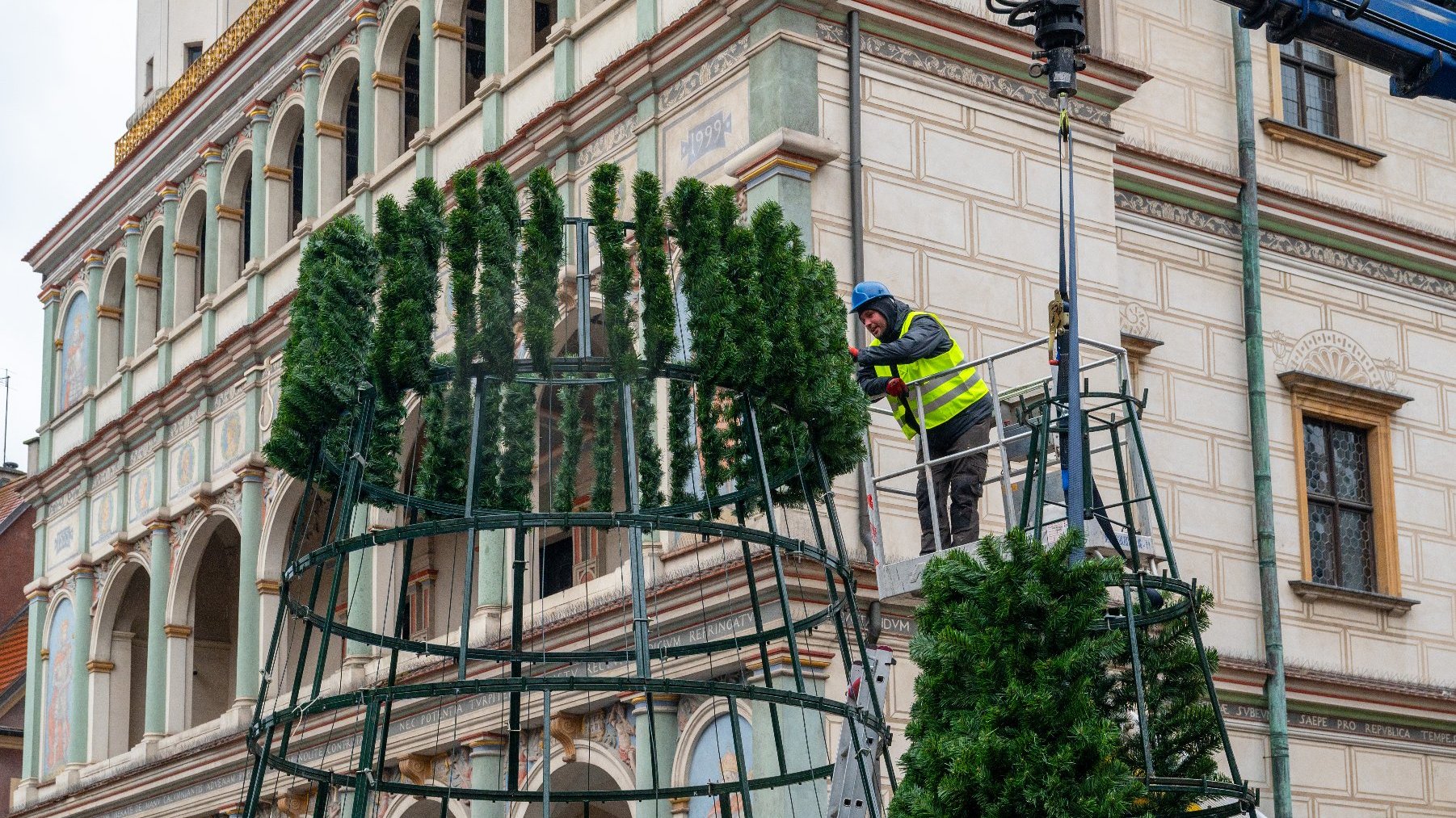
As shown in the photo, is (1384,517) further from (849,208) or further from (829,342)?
(829,342)

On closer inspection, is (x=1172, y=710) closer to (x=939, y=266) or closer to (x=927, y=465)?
(x=927, y=465)

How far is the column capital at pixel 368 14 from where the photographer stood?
25.9m

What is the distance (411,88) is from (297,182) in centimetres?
331

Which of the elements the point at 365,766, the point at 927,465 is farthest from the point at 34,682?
the point at 365,766

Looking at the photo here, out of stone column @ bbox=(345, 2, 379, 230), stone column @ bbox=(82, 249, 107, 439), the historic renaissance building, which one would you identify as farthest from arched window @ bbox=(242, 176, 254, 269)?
stone column @ bbox=(82, 249, 107, 439)

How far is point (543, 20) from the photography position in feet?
80.6

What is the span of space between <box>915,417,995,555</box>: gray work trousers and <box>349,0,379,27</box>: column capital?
43.1ft

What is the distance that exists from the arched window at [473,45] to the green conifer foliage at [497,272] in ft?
55.3

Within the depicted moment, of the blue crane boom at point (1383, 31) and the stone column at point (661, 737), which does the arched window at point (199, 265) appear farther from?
the blue crane boom at point (1383, 31)

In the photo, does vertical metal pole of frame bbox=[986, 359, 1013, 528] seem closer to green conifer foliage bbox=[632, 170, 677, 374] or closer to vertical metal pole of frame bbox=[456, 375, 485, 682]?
green conifer foliage bbox=[632, 170, 677, 374]

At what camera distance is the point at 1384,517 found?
21.8 m

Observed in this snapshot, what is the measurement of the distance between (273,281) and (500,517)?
20.4 m

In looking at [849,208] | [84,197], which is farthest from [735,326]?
[84,197]

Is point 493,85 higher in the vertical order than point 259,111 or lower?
lower
